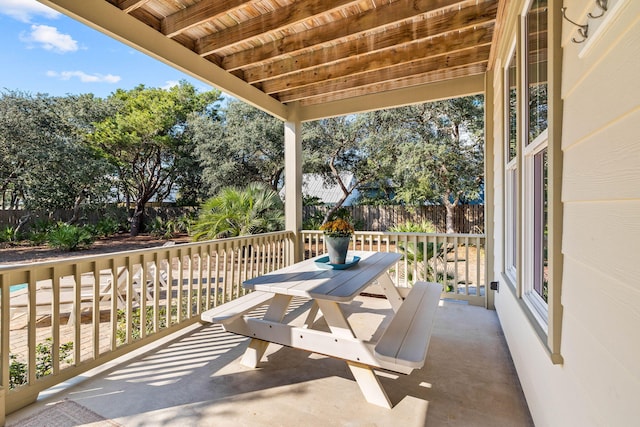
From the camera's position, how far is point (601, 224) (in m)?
0.87

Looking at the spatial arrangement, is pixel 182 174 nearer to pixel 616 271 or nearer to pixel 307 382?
pixel 307 382

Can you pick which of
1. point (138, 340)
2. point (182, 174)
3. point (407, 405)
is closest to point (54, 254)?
point (182, 174)

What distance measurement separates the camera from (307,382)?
2156 millimetres

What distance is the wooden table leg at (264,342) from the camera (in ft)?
7.29

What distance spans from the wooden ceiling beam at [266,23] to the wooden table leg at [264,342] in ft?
7.42

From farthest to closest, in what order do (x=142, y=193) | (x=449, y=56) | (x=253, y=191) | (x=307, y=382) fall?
(x=142, y=193) < (x=253, y=191) < (x=449, y=56) < (x=307, y=382)

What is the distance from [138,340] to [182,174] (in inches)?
472

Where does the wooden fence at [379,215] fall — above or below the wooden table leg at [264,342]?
above

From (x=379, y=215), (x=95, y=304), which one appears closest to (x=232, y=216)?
(x=95, y=304)

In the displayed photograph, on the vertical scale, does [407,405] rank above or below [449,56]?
below

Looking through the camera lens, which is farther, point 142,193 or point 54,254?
point 142,193

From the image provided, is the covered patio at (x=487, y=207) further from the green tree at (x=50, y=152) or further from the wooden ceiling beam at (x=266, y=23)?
the green tree at (x=50, y=152)

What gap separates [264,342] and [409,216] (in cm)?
968

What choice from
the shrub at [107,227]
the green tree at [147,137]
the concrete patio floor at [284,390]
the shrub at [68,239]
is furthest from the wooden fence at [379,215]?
the concrete patio floor at [284,390]
